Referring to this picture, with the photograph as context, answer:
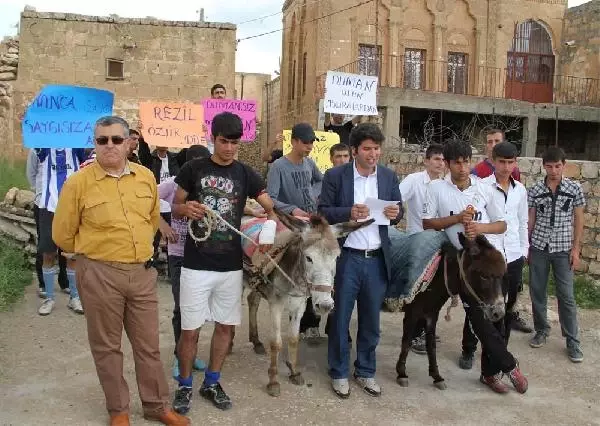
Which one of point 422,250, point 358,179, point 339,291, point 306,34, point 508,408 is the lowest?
point 508,408

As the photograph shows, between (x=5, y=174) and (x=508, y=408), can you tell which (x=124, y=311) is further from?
(x=5, y=174)

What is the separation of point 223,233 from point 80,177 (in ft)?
3.27

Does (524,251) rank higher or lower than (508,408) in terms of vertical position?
higher

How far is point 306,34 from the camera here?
70.7 ft

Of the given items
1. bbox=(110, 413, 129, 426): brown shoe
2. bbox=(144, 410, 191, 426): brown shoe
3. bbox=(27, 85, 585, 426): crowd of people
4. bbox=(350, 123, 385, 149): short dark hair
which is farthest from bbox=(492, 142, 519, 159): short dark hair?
bbox=(110, 413, 129, 426): brown shoe

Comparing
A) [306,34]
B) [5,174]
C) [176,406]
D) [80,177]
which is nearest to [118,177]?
[80,177]

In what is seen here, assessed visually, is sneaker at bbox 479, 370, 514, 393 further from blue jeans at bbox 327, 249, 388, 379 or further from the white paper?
the white paper

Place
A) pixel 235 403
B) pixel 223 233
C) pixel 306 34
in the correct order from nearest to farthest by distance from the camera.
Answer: pixel 223 233, pixel 235 403, pixel 306 34

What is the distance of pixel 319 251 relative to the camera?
4070 mm

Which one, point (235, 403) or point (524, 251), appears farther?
point (524, 251)

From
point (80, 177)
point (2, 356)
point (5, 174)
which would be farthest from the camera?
point (5, 174)

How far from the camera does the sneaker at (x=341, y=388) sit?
4.56m

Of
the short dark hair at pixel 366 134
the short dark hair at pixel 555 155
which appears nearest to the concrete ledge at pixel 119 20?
the short dark hair at pixel 555 155

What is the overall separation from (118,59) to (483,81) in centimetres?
1398
